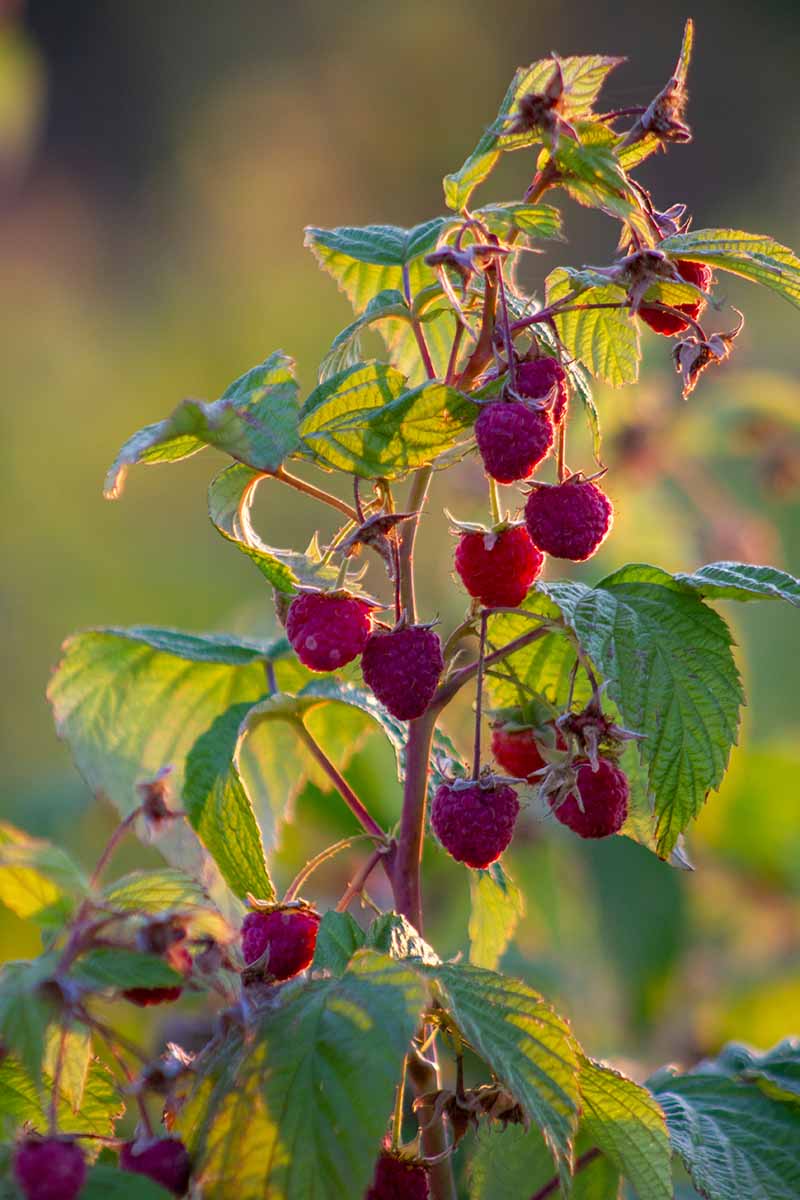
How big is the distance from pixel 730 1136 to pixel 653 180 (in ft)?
19.7

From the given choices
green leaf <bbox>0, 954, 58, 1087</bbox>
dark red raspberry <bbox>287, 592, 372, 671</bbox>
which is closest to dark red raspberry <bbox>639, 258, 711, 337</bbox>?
dark red raspberry <bbox>287, 592, 372, 671</bbox>

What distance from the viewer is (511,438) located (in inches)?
25.1

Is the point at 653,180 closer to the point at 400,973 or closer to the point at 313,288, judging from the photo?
the point at 313,288

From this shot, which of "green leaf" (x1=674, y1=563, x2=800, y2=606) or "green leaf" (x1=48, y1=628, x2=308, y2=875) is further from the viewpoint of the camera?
"green leaf" (x1=48, y1=628, x2=308, y2=875)

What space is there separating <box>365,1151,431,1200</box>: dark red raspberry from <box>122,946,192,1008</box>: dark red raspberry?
13 cm

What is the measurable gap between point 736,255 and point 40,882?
1.43ft

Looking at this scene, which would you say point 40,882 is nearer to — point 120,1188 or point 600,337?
point 120,1188

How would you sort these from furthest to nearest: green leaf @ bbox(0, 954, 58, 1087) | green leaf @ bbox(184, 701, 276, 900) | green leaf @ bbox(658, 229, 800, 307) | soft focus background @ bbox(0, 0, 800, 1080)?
soft focus background @ bbox(0, 0, 800, 1080) < green leaf @ bbox(184, 701, 276, 900) < green leaf @ bbox(658, 229, 800, 307) < green leaf @ bbox(0, 954, 58, 1087)

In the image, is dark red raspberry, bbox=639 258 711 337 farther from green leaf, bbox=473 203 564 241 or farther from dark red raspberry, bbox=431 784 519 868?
dark red raspberry, bbox=431 784 519 868

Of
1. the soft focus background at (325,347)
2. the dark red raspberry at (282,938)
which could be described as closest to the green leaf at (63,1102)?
the dark red raspberry at (282,938)

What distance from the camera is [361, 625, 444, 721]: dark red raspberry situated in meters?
0.67

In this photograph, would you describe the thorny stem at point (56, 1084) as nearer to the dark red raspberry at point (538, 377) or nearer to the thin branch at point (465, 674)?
the thin branch at point (465, 674)

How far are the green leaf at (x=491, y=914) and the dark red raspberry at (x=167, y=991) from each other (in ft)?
0.74

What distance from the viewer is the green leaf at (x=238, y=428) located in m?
0.65
